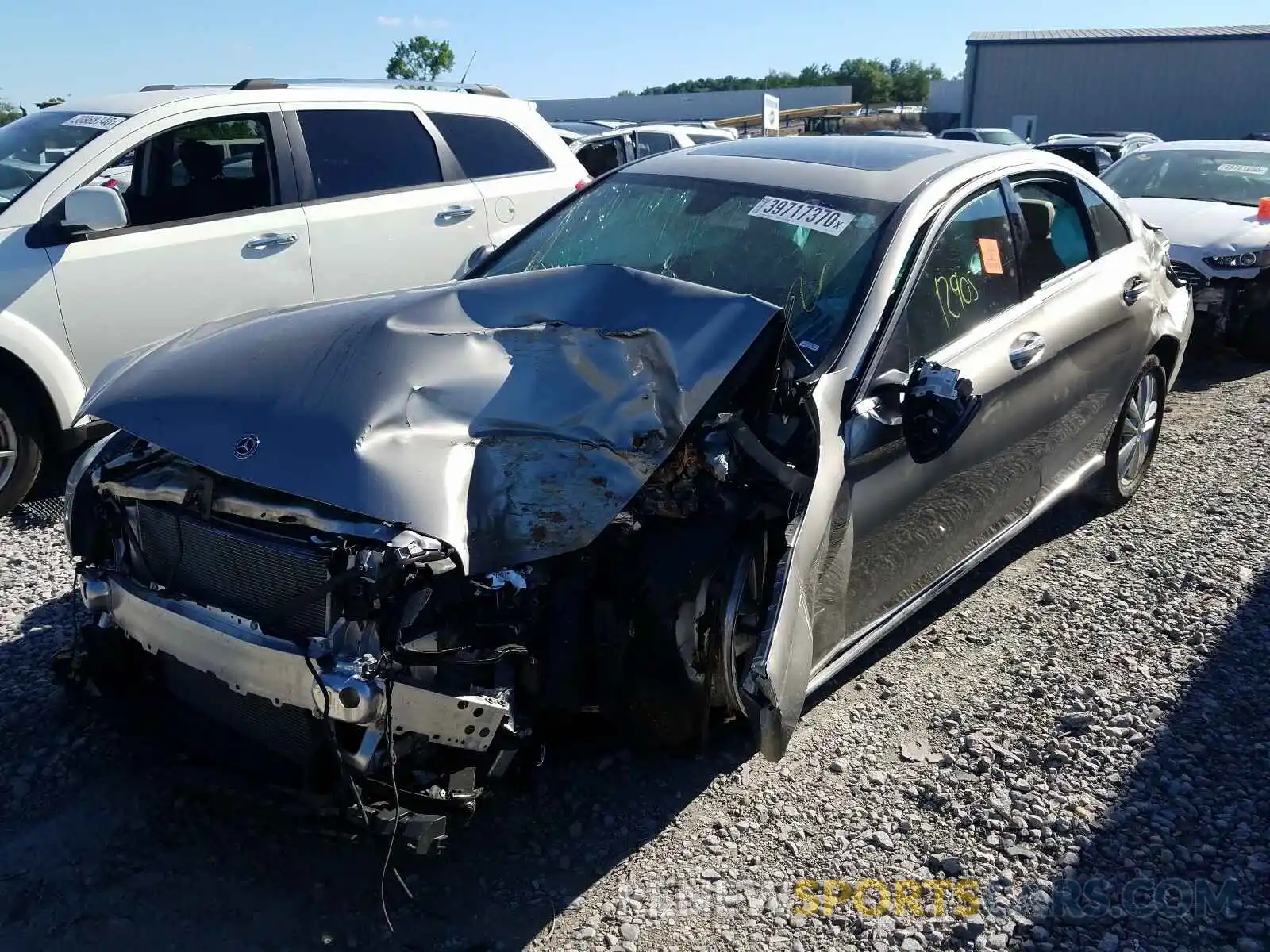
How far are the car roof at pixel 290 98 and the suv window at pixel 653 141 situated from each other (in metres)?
8.80

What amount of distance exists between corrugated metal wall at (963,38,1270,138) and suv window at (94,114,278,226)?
35438 mm

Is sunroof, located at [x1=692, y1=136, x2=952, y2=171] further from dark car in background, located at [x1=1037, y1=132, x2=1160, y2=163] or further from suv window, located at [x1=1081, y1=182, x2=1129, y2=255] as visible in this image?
dark car in background, located at [x1=1037, y1=132, x2=1160, y2=163]

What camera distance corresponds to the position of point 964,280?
355cm

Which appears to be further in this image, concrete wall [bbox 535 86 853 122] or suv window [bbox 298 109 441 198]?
concrete wall [bbox 535 86 853 122]

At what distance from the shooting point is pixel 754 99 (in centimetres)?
4428

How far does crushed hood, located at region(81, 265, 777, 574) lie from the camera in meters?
2.36

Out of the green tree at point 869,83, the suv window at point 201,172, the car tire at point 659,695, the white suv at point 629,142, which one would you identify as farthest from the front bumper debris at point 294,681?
the green tree at point 869,83

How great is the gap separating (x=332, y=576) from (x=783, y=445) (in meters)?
1.23

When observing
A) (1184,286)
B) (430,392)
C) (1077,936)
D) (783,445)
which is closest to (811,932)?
(1077,936)

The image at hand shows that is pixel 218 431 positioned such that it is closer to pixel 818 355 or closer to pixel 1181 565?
pixel 818 355

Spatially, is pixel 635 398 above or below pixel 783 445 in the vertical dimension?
above

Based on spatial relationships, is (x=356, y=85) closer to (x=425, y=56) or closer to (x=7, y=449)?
(x=7, y=449)

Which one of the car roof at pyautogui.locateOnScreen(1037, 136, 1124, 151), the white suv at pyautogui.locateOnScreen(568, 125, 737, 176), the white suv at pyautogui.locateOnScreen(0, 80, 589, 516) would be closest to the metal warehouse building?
the car roof at pyautogui.locateOnScreen(1037, 136, 1124, 151)

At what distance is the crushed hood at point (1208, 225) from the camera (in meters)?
7.31
